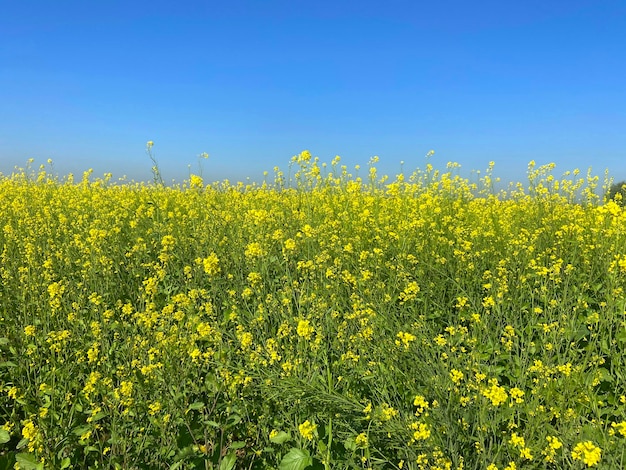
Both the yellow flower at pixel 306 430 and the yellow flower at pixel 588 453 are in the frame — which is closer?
the yellow flower at pixel 588 453

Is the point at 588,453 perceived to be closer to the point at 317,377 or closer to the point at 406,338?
the point at 406,338

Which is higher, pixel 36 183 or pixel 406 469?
pixel 36 183

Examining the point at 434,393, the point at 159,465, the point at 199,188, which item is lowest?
the point at 159,465

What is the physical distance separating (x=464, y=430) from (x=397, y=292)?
1504mm

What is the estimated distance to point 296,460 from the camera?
1.64m

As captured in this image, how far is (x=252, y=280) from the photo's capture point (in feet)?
8.58

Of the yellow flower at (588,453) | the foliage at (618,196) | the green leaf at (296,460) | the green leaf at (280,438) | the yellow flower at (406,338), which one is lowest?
the green leaf at (296,460)

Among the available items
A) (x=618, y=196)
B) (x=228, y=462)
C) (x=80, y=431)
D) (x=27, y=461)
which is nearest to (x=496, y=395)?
(x=228, y=462)

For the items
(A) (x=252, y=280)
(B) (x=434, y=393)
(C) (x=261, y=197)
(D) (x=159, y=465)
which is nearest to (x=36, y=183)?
(C) (x=261, y=197)

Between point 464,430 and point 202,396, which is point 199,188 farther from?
point 464,430

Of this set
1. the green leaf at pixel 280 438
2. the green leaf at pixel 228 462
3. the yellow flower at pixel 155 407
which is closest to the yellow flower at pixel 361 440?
the green leaf at pixel 280 438

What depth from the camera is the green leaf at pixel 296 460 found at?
5.30 feet

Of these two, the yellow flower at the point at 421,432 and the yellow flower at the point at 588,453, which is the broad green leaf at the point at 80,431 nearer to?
the yellow flower at the point at 421,432

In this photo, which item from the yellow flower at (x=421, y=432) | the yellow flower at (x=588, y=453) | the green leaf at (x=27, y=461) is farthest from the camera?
the green leaf at (x=27, y=461)
